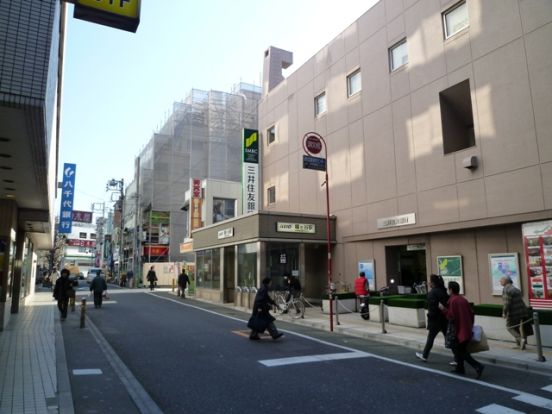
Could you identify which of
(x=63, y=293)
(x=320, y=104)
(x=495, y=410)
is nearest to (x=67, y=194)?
(x=63, y=293)

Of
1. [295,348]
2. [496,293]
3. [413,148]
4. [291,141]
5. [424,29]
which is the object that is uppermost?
[424,29]

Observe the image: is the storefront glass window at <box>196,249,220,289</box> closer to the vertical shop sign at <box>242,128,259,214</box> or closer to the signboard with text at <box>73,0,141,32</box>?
the vertical shop sign at <box>242,128,259,214</box>

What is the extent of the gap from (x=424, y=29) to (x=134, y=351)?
15.9 m

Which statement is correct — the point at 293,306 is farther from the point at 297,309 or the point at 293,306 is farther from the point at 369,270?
the point at 369,270

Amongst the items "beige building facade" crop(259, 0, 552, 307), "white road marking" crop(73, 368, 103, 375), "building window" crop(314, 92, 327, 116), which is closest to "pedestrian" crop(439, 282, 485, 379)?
"beige building facade" crop(259, 0, 552, 307)

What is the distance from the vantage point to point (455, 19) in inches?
639

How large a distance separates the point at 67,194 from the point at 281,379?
84.5 feet

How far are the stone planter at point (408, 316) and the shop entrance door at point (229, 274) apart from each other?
11.5 m

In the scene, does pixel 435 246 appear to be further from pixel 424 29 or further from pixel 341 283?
pixel 424 29

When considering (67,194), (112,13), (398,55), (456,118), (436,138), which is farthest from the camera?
(67,194)

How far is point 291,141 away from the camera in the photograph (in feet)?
84.9

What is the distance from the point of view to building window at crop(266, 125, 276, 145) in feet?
92.5

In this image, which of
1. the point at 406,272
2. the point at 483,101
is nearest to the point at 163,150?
the point at 406,272

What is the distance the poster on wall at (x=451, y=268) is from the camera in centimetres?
1534
